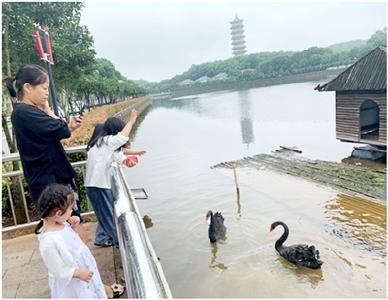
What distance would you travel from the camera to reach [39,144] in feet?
8.84

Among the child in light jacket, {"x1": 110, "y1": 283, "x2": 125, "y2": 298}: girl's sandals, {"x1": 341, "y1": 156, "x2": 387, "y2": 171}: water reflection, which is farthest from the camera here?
{"x1": 341, "y1": 156, "x2": 387, "y2": 171}: water reflection

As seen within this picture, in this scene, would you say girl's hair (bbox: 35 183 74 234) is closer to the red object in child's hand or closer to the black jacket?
the black jacket

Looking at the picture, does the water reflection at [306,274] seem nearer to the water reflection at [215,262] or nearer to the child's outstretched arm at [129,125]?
the water reflection at [215,262]

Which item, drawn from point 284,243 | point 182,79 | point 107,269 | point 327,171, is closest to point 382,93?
point 327,171

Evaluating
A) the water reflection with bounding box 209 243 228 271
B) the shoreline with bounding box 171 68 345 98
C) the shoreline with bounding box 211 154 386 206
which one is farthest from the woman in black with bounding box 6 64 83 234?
the shoreline with bounding box 171 68 345 98

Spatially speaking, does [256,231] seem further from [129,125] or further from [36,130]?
[36,130]

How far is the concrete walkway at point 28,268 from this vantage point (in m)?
3.20

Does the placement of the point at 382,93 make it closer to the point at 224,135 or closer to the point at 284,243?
the point at 284,243

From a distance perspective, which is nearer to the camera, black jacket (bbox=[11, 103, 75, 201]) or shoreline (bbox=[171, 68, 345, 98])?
black jacket (bbox=[11, 103, 75, 201])

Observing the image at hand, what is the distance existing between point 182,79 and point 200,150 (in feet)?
335

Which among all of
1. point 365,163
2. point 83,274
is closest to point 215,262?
point 83,274

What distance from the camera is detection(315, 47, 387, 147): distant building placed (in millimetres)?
13195

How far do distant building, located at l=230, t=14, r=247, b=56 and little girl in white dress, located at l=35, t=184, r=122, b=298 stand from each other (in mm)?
138522

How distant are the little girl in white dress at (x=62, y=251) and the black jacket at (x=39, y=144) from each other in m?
0.46
